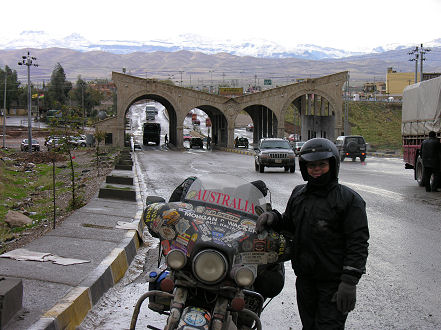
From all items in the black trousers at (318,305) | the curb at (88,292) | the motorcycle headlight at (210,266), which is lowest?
the curb at (88,292)

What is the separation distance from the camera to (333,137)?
69812 mm

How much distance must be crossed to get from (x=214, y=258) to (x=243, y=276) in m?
0.24

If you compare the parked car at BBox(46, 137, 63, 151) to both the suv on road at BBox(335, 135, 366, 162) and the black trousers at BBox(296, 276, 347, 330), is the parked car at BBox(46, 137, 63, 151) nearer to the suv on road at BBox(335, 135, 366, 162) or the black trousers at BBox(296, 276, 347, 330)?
the black trousers at BBox(296, 276, 347, 330)

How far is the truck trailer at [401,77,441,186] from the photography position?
754 inches

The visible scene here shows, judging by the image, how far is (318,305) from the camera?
393 centimetres

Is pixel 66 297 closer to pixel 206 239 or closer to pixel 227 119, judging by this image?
pixel 206 239

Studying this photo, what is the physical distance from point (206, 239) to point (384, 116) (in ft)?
326

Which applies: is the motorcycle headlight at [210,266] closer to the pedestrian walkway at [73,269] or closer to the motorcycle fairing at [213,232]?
the motorcycle fairing at [213,232]

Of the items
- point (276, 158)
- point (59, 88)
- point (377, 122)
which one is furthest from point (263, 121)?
point (59, 88)

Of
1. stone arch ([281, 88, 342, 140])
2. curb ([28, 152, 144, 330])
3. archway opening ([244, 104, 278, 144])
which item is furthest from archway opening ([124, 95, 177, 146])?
curb ([28, 152, 144, 330])

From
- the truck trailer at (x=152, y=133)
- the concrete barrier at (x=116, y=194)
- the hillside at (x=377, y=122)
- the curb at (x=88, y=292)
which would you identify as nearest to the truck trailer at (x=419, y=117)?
the concrete barrier at (x=116, y=194)

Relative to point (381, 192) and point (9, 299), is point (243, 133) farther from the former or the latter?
point (9, 299)

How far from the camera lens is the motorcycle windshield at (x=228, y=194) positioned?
439cm

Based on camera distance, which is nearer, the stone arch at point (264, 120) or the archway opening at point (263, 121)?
the stone arch at point (264, 120)
